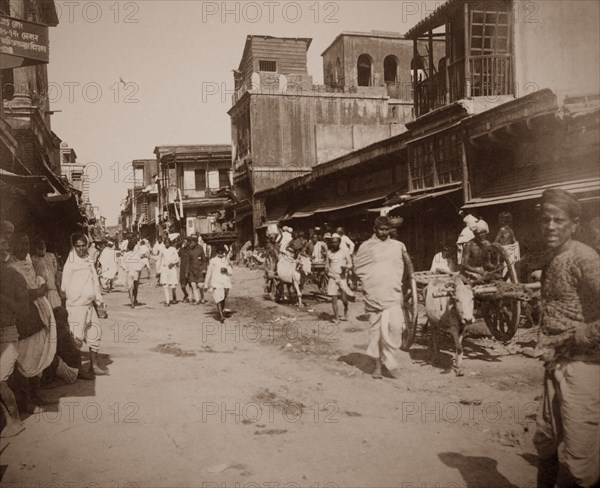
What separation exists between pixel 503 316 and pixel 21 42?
8.32 m

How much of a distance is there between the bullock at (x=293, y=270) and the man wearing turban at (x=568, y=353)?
10.8 meters

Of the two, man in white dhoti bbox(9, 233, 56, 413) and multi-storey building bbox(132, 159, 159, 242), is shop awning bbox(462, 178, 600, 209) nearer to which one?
man in white dhoti bbox(9, 233, 56, 413)

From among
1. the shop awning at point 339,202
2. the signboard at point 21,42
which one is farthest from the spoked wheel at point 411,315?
the shop awning at point 339,202

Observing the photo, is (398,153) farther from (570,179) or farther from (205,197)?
(205,197)

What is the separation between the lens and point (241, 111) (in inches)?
1308

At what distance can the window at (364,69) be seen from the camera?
1319 inches

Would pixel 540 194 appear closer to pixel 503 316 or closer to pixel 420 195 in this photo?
pixel 503 316

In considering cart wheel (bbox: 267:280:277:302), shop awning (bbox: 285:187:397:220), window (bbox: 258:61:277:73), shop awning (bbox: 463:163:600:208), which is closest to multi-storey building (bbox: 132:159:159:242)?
window (bbox: 258:61:277:73)

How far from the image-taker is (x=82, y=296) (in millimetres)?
7363

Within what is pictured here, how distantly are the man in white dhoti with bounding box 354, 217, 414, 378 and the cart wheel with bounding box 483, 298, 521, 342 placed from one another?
157 centimetres

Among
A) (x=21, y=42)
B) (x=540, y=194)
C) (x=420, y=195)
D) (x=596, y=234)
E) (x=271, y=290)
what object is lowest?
(x=271, y=290)

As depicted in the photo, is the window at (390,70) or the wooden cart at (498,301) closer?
the wooden cart at (498,301)

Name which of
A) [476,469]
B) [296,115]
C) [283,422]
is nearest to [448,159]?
[283,422]

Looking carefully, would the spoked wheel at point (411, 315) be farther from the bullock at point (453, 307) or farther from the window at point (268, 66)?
the window at point (268, 66)
